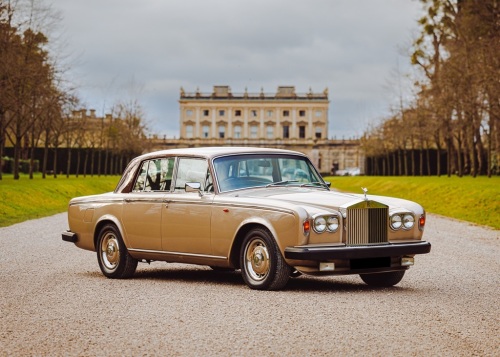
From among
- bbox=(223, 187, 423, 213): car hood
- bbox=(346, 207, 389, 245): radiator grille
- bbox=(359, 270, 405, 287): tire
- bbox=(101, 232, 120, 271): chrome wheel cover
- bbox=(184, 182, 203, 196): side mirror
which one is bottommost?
bbox=(359, 270, 405, 287): tire

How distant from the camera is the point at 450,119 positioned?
5231 cm

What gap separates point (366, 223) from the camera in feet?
32.1

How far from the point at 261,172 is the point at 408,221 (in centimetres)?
195

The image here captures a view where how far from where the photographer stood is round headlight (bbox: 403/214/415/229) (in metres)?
10.2

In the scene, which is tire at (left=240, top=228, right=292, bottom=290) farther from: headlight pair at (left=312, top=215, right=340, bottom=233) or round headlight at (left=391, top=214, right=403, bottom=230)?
round headlight at (left=391, top=214, right=403, bottom=230)

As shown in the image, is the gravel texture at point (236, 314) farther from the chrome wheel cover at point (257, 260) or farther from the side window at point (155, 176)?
the side window at point (155, 176)

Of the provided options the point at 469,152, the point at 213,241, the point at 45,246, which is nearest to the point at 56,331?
the point at 213,241

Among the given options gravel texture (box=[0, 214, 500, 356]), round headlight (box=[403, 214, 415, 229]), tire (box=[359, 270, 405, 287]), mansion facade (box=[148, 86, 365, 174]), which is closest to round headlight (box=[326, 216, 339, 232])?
gravel texture (box=[0, 214, 500, 356])

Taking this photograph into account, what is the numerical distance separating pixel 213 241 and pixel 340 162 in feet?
505

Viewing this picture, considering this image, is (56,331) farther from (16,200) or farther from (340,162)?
(340,162)

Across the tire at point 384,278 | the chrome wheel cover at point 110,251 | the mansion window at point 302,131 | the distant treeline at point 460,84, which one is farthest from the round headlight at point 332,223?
the mansion window at point 302,131

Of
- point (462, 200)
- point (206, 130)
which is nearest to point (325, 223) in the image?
point (462, 200)

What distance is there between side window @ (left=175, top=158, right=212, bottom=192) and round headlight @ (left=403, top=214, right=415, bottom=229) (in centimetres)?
242

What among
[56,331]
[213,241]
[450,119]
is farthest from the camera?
[450,119]
